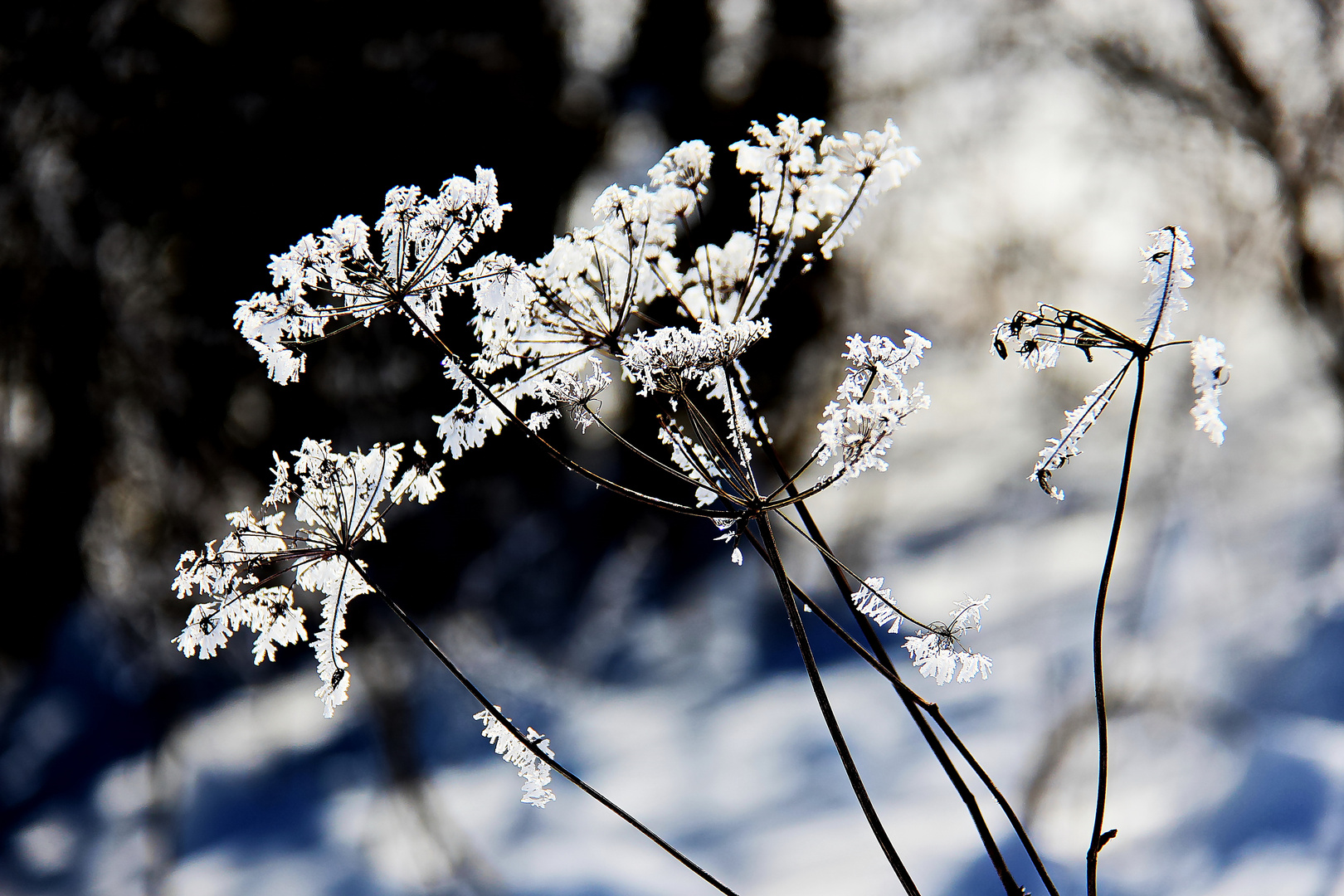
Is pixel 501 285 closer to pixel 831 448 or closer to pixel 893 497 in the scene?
pixel 831 448

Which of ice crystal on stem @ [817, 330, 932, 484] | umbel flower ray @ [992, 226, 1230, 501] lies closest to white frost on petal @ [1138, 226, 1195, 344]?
umbel flower ray @ [992, 226, 1230, 501]

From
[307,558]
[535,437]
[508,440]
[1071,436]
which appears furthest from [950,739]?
[508,440]

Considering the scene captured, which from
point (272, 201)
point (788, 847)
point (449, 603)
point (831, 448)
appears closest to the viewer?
point (831, 448)

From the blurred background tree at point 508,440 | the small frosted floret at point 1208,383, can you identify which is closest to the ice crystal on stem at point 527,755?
the small frosted floret at point 1208,383

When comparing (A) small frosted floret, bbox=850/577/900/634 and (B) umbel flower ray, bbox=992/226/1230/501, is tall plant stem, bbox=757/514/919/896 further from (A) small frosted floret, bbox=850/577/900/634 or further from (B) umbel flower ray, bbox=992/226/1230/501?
(B) umbel flower ray, bbox=992/226/1230/501

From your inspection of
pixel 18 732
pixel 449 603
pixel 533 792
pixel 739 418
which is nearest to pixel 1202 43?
pixel 739 418

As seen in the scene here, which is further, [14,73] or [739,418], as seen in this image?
[14,73]
